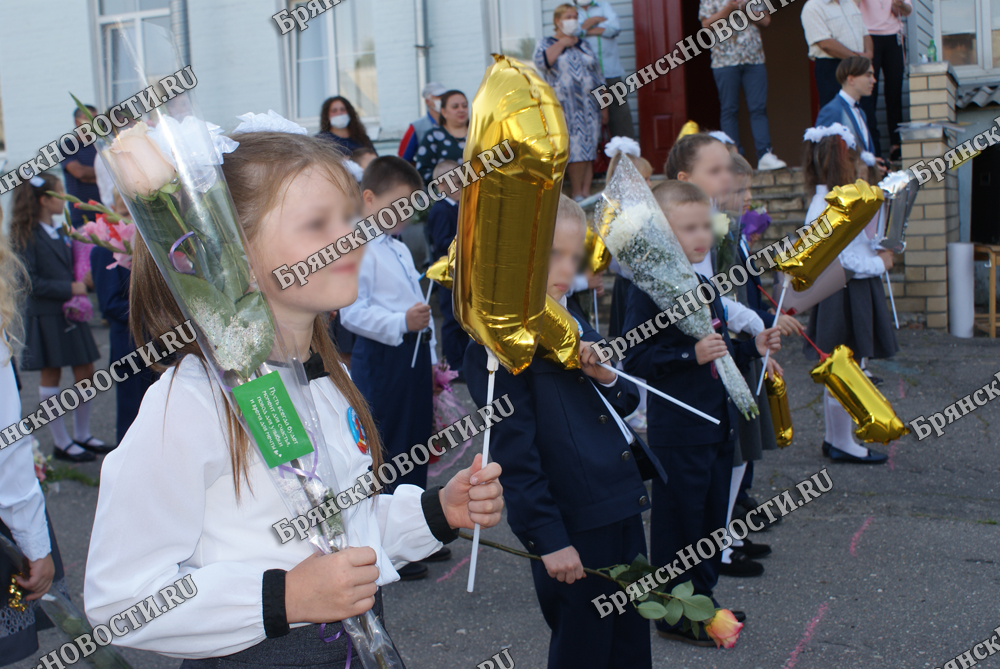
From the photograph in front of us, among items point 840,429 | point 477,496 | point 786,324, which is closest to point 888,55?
point 840,429

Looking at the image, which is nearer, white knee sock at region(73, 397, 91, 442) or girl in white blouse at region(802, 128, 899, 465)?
girl in white blouse at region(802, 128, 899, 465)

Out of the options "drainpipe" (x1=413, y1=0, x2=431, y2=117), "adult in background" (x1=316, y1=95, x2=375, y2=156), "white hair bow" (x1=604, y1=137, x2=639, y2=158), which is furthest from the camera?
"drainpipe" (x1=413, y1=0, x2=431, y2=117)

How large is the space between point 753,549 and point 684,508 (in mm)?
962

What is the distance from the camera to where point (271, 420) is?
132 centimetres

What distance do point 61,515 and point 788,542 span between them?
162 inches

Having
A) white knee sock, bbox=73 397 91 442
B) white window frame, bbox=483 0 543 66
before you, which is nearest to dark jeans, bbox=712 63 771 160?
white window frame, bbox=483 0 543 66

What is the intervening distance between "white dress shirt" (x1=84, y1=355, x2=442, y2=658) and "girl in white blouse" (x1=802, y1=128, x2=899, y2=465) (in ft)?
13.4

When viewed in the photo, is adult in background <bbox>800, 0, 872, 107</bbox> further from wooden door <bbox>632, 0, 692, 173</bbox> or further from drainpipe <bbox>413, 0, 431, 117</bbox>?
drainpipe <bbox>413, 0, 431, 117</bbox>

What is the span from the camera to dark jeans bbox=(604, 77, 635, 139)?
9250mm

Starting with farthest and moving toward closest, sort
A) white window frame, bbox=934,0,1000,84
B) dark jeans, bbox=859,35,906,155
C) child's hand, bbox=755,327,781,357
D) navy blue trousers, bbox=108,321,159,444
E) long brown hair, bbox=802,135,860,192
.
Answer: white window frame, bbox=934,0,1000,84
dark jeans, bbox=859,35,906,155
navy blue trousers, bbox=108,321,159,444
long brown hair, bbox=802,135,860,192
child's hand, bbox=755,327,781,357

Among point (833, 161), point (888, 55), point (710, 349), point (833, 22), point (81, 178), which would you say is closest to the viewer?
point (710, 349)

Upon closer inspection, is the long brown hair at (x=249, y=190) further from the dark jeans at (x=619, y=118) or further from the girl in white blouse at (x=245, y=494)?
the dark jeans at (x=619, y=118)

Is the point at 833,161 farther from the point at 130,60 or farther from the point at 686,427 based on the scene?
the point at 130,60

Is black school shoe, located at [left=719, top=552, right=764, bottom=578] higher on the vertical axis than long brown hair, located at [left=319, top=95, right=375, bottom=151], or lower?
lower
